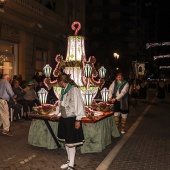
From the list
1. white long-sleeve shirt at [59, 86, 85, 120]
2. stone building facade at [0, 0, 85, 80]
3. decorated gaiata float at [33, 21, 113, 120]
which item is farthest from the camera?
stone building facade at [0, 0, 85, 80]

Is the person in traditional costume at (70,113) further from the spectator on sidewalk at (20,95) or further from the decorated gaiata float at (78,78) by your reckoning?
the spectator on sidewalk at (20,95)

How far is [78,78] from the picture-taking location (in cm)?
880

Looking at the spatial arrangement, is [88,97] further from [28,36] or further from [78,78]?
[28,36]

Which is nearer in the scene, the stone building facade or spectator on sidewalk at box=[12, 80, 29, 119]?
spectator on sidewalk at box=[12, 80, 29, 119]

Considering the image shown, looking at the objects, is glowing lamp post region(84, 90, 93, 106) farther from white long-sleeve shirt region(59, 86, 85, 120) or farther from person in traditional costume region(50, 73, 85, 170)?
white long-sleeve shirt region(59, 86, 85, 120)

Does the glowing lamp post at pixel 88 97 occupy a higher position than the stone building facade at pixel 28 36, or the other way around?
the stone building facade at pixel 28 36

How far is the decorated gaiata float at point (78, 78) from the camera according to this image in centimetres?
799

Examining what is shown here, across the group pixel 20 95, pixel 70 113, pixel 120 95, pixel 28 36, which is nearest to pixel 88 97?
pixel 120 95

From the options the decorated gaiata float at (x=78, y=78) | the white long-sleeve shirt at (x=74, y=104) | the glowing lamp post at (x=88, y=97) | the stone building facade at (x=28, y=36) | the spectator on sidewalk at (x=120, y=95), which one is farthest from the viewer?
the stone building facade at (x=28, y=36)

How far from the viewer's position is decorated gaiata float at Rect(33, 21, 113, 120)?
26.2ft

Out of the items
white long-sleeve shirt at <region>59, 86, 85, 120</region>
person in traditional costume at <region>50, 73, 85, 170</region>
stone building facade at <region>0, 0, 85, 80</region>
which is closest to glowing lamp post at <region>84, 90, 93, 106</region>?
person in traditional costume at <region>50, 73, 85, 170</region>

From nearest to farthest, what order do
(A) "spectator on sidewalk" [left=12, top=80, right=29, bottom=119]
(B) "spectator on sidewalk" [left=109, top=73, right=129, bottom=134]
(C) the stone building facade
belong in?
1. (B) "spectator on sidewalk" [left=109, top=73, right=129, bottom=134]
2. (A) "spectator on sidewalk" [left=12, top=80, right=29, bottom=119]
3. (C) the stone building facade

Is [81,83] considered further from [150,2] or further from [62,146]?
[150,2]

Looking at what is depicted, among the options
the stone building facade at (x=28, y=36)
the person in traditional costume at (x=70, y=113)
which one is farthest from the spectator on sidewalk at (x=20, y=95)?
the person in traditional costume at (x=70, y=113)
